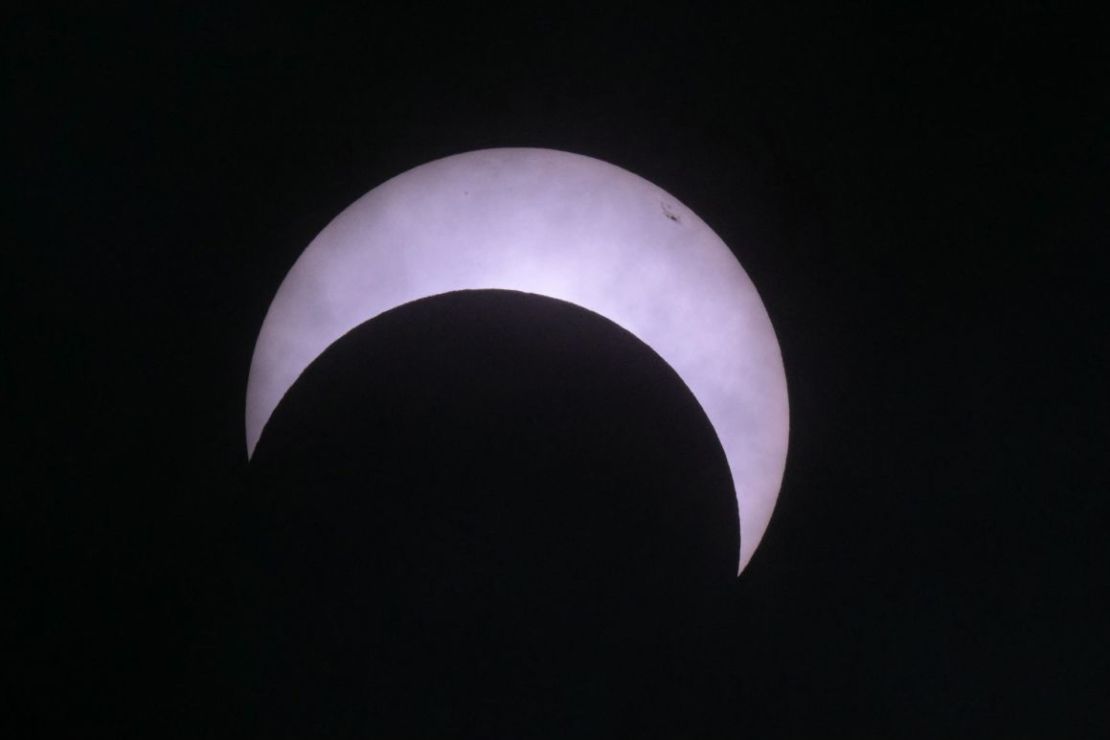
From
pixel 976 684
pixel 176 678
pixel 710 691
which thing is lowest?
pixel 176 678

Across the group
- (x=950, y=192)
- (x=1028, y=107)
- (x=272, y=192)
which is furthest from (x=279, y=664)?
(x=1028, y=107)

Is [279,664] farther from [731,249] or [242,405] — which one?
[731,249]

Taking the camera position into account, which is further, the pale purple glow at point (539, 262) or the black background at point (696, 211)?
the black background at point (696, 211)

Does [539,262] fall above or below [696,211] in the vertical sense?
below

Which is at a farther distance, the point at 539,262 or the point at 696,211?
the point at 696,211

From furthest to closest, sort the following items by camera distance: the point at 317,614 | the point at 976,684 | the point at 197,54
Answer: the point at 976,684 < the point at 197,54 < the point at 317,614
